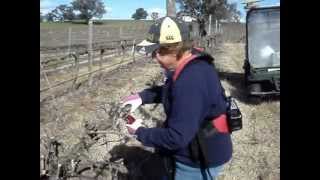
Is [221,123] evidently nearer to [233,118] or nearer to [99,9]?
[233,118]

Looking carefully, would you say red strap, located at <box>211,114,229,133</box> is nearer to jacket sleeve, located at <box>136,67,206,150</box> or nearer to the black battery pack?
the black battery pack

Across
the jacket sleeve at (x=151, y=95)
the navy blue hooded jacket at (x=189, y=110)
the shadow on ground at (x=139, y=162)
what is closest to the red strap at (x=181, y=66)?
the navy blue hooded jacket at (x=189, y=110)

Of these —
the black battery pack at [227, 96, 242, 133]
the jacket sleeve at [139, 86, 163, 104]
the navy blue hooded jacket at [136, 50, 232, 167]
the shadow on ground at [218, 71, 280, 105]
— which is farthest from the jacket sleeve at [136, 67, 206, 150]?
the shadow on ground at [218, 71, 280, 105]

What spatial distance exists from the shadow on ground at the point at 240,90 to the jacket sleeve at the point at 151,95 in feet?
25.9

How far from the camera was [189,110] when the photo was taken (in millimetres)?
2885

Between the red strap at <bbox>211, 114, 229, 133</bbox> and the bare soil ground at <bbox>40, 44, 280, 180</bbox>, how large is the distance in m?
1.35

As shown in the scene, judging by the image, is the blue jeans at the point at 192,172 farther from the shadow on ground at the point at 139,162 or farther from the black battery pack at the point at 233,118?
the shadow on ground at the point at 139,162

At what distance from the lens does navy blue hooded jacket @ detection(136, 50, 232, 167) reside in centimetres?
289

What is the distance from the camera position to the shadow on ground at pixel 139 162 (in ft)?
17.3

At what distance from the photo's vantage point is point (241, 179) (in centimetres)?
591

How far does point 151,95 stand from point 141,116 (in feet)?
14.7
